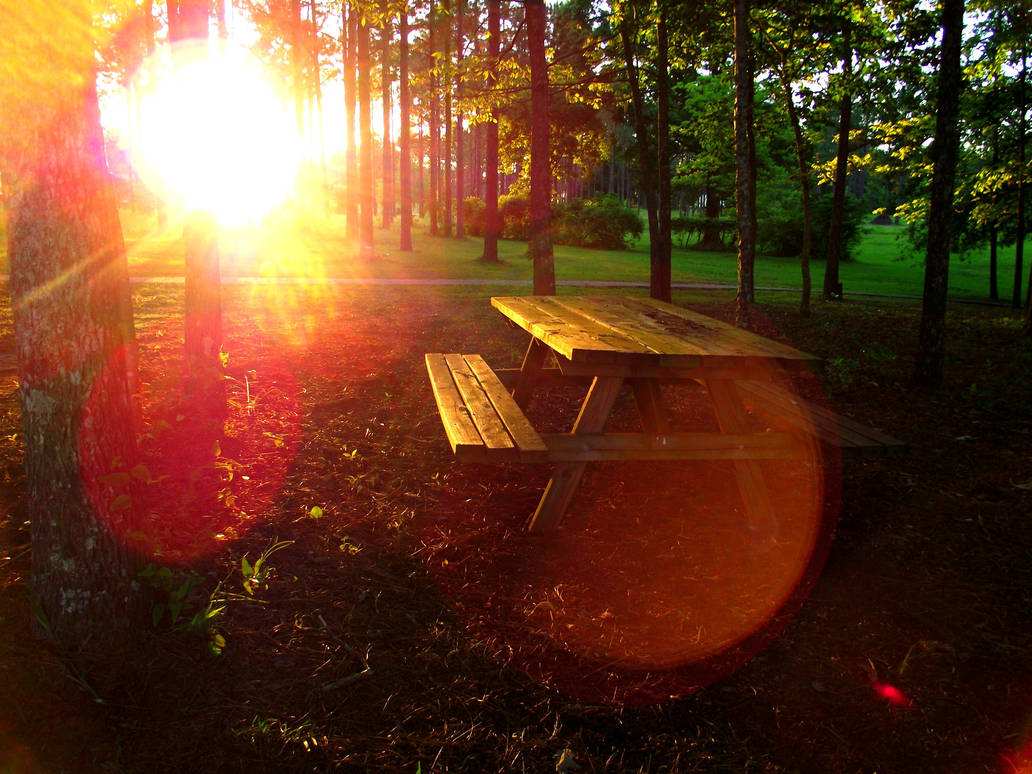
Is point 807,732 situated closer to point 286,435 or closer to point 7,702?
point 7,702

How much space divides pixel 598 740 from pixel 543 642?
59cm

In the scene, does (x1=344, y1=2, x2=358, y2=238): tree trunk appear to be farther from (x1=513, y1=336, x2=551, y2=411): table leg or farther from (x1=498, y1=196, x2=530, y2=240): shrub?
(x1=513, y1=336, x2=551, y2=411): table leg

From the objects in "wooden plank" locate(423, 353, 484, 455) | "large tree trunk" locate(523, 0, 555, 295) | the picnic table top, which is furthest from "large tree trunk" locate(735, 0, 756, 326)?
"wooden plank" locate(423, 353, 484, 455)

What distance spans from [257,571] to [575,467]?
5.41ft

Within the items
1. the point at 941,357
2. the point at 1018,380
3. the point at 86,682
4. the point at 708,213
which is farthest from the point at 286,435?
the point at 708,213

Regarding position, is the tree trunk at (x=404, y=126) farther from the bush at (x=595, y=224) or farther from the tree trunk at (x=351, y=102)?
the bush at (x=595, y=224)

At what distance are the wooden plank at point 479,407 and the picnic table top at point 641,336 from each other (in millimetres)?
501

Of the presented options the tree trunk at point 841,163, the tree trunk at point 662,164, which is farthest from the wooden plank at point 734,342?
the tree trunk at point 841,163

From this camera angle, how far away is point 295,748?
2.30m

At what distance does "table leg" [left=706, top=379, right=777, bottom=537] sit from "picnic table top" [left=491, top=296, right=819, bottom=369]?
264mm

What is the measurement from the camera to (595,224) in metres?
32.6

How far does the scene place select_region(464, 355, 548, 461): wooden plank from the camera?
3379mm

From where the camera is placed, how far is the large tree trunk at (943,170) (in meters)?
6.60

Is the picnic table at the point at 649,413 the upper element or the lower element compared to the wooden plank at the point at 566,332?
lower
